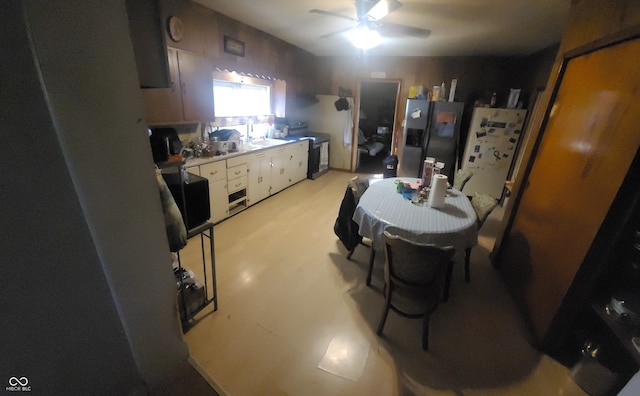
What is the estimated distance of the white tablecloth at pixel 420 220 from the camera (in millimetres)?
1697

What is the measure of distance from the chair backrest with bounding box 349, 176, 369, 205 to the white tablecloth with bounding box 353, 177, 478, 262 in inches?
4.6

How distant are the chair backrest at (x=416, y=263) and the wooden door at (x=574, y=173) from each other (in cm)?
76

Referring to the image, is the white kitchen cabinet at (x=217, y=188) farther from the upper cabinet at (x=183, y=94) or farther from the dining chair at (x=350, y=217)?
the dining chair at (x=350, y=217)

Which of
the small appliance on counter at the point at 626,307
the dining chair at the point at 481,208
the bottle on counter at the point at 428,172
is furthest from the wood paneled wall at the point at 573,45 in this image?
the bottle on counter at the point at 428,172

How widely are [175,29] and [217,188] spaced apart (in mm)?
1672

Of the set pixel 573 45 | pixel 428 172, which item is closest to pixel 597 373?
pixel 428 172

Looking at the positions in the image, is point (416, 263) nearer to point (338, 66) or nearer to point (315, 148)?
point (315, 148)

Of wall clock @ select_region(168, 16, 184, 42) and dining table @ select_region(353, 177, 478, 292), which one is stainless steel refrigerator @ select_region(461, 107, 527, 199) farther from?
wall clock @ select_region(168, 16, 184, 42)

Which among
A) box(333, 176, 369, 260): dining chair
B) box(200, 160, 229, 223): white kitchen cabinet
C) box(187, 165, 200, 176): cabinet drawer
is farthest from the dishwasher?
box(333, 176, 369, 260): dining chair

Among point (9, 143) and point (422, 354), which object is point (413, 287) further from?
point (9, 143)

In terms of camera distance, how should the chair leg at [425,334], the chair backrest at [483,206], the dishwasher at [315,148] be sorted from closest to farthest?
the chair leg at [425,334] → the chair backrest at [483,206] → the dishwasher at [315,148]

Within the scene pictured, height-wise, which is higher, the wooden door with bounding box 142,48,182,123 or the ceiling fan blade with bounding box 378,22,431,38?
the ceiling fan blade with bounding box 378,22,431,38

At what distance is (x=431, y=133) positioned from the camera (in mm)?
4422

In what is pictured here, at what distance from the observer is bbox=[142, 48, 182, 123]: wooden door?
2.38m
